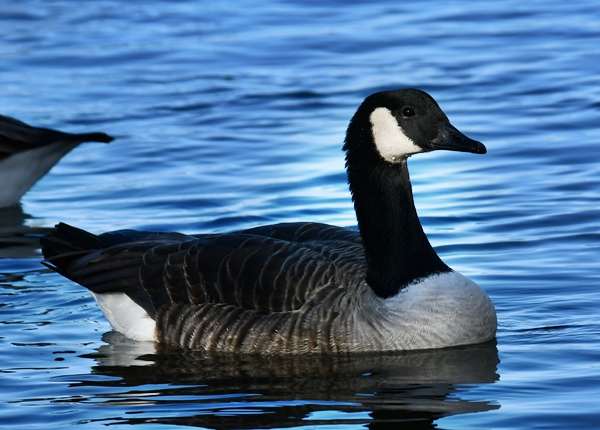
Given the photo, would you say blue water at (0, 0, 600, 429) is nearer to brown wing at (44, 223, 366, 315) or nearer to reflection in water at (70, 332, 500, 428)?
reflection in water at (70, 332, 500, 428)

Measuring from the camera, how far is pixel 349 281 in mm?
8562

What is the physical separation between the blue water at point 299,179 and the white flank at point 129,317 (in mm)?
148

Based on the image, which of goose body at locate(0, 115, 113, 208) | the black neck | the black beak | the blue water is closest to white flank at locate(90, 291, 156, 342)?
the blue water

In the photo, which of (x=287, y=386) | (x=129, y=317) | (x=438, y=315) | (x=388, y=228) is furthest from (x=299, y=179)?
(x=287, y=386)

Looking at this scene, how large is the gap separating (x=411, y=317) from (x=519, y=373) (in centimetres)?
90

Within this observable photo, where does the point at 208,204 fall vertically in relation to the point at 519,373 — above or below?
above

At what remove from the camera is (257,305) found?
28.1 ft

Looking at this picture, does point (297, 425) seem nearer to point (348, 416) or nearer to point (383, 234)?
point (348, 416)

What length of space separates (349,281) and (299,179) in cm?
475

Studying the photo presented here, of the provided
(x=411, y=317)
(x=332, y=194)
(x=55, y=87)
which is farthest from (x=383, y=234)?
(x=55, y=87)

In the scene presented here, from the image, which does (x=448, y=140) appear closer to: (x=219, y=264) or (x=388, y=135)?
(x=388, y=135)

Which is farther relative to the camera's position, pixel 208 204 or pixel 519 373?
pixel 208 204

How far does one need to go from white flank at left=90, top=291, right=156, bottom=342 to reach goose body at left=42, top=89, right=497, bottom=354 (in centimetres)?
2

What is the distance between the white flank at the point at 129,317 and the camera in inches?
357
